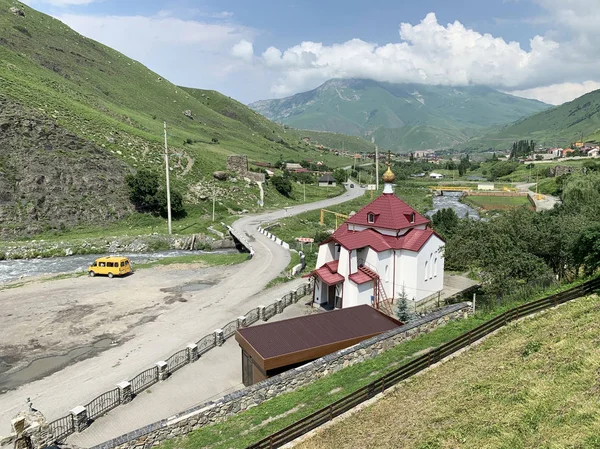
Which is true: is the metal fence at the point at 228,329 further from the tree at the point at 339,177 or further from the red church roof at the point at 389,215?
the tree at the point at 339,177

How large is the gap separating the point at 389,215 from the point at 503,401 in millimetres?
19759

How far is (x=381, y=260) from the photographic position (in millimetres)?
29250

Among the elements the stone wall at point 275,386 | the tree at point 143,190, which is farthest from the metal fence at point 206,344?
the tree at point 143,190

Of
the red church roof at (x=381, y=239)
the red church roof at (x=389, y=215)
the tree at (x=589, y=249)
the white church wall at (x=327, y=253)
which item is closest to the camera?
the tree at (x=589, y=249)

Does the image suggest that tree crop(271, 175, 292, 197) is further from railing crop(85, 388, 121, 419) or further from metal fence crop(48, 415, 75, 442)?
metal fence crop(48, 415, 75, 442)

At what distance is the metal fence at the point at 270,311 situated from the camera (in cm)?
2831

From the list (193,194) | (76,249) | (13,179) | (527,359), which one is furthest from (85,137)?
(527,359)

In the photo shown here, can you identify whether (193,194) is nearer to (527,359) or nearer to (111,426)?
(111,426)

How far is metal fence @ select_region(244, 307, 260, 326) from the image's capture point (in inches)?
1059

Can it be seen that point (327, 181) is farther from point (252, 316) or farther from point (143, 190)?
point (252, 316)

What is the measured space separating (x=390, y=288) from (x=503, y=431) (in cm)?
1979

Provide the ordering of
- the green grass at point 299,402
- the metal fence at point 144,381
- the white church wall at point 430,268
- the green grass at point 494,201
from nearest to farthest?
1. the green grass at point 299,402
2. the metal fence at point 144,381
3. the white church wall at point 430,268
4. the green grass at point 494,201

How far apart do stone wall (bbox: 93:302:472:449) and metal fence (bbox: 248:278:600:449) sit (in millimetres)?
3573

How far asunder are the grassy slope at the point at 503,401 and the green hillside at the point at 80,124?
60.8m
